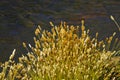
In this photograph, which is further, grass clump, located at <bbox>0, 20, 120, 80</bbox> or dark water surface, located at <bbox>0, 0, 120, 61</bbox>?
dark water surface, located at <bbox>0, 0, 120, 61</bbox>

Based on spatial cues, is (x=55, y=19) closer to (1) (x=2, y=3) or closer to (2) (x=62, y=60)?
(1) (x=2, y=3)

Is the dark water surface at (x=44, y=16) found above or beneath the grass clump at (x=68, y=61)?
above

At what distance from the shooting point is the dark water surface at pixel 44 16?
1209 cm

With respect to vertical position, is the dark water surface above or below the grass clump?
above

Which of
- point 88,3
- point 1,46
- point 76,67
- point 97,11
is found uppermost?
point 88,3

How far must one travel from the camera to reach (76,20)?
14.2m

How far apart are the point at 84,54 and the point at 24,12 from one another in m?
10.1

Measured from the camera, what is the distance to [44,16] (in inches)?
576

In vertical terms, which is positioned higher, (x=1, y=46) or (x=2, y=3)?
(x=2, y=3)

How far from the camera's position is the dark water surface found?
12.1 metres

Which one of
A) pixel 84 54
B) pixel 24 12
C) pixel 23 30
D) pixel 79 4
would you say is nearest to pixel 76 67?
pixel 84 54

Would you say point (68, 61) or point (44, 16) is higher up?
point (44, 16)

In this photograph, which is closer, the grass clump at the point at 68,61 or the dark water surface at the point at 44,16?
the grass clump at the point at 68,61

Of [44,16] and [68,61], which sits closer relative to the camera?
[68,61]
